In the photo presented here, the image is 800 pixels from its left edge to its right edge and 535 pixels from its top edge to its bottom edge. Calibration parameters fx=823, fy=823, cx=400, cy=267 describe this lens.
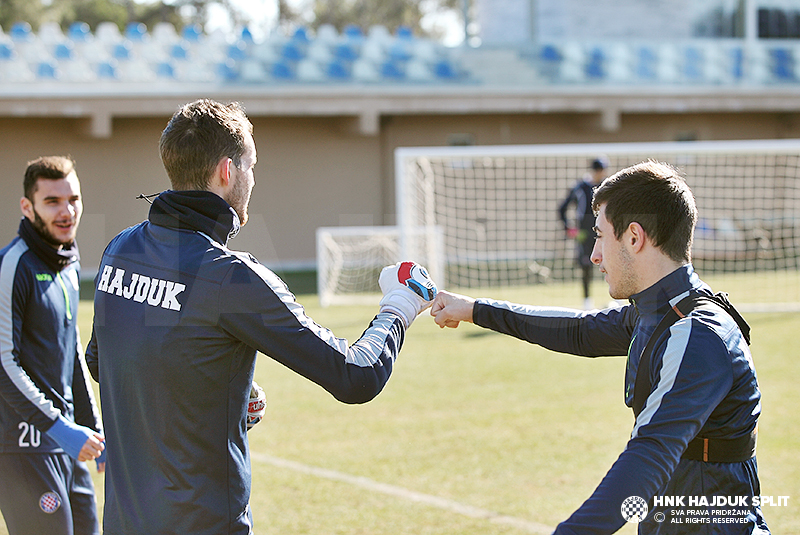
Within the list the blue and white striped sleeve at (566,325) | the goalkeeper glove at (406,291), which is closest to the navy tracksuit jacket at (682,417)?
the blue and white striped sleeve at (566,325)

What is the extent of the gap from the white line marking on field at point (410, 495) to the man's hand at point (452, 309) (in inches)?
77.8

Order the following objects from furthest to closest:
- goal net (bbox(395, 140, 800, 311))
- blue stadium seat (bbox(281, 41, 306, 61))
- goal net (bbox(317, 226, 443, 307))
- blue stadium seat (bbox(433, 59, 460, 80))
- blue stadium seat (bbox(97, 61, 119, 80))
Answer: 1. blue stadium seat (bbox(433, 59, 460, 80))
2. blue stadium seat (bbox(281, 41, 306, 61))
3. blue stadium seat (bbox(97, 61, 119, 80))
4. goal net (bbox(395, 140, 800, 311))
5. goal net (bbox(317, 226, 443, 307))

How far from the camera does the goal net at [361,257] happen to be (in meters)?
15.1

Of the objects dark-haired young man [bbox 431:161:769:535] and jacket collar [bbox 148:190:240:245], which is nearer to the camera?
dark-haired young man [bbox 431:161:769:535]

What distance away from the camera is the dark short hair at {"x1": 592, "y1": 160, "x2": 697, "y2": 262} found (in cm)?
238

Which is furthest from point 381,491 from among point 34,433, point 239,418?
point 239,418

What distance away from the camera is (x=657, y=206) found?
2.38 meters

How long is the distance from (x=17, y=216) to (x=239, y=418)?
19275mm

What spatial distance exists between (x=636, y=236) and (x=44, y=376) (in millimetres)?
2540

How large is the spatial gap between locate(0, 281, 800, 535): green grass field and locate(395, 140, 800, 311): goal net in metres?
6.76

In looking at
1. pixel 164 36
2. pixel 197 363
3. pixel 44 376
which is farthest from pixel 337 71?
pixel 197 363

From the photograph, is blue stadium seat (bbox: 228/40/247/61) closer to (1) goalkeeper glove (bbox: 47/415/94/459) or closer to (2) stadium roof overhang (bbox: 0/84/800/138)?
(2) stadium roof overhang (bbox: 0/84/800/138)

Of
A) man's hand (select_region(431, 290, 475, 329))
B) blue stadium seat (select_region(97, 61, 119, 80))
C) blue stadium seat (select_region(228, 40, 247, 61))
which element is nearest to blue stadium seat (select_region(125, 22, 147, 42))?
blue stadium seat (select_region(97, 61, 119, 80))

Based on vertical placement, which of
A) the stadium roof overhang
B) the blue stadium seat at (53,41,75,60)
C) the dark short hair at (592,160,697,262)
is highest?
the blue stadium seat at (53,41,75,60)
